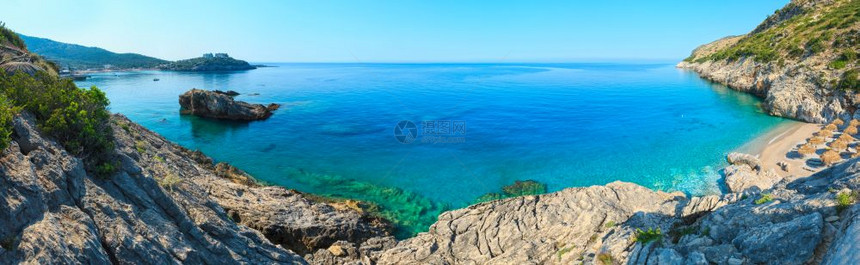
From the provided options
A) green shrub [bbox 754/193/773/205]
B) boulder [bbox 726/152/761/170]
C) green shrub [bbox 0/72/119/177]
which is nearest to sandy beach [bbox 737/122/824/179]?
boulder [bbox 726/152/761/170]

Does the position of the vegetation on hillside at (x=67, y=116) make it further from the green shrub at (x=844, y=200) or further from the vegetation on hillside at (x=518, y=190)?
the green shrub at (x=844, y=200)

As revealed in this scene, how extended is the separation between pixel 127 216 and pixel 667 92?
10188 cm

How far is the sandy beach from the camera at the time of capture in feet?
90.8

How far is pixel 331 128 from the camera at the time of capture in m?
48.7

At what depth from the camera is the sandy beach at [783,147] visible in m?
27.7

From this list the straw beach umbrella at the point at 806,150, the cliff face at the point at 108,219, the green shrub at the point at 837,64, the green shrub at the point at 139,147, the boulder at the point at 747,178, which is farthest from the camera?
the green shrub at the point at 837,64

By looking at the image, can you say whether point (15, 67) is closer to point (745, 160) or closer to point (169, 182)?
point (169, 182)

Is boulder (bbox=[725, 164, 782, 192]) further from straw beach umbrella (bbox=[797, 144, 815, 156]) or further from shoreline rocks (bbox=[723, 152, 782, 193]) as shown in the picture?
straw beach umbrella (bbox=[797, 144, 815, 156])

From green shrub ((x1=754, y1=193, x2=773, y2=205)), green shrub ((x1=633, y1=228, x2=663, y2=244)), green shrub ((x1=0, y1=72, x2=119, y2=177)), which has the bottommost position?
green shrub ((x1=633, y1=228, x2=663, y2=244))

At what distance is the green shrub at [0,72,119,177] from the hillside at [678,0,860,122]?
65761 mm

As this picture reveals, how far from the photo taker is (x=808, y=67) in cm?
5050

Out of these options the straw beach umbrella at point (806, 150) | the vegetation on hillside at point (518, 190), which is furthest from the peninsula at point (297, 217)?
the straw beach umbrella at point (806, 150)

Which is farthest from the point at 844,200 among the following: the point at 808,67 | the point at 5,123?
the point at 808,67

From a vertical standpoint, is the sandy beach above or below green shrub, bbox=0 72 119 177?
below
